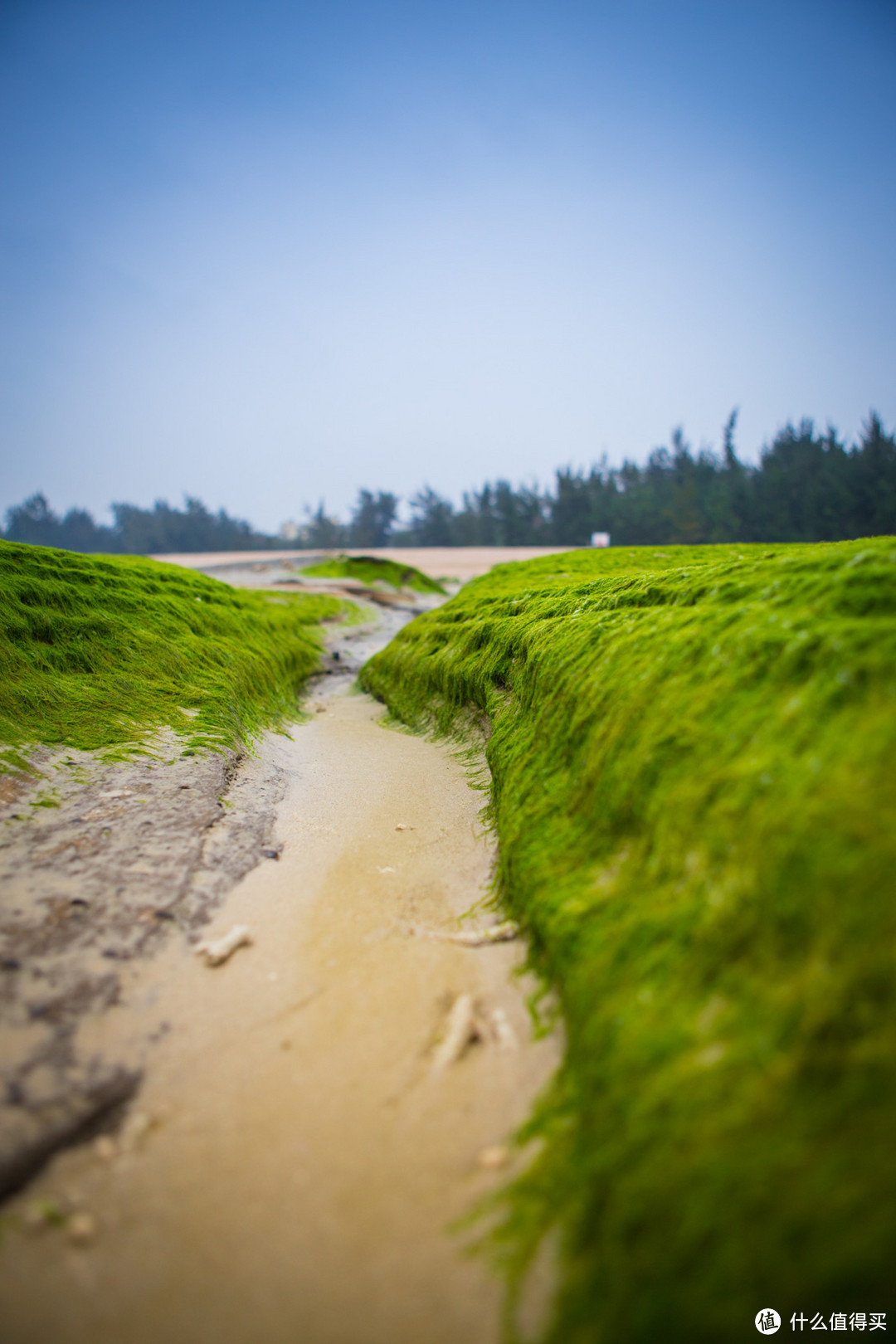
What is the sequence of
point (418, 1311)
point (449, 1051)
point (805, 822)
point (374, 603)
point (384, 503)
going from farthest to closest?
point (384, 503) < point (374, 603) < point (449, 1051) < point (805, 822) < point (418, 1311)

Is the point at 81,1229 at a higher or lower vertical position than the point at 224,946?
lower

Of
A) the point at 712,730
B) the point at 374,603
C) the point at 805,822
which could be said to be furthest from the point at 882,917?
the point at 374,603

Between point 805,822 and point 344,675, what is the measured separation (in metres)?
7.90

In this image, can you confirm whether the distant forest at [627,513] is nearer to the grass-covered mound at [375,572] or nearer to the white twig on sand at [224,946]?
the grass-covered mound at [375,572]

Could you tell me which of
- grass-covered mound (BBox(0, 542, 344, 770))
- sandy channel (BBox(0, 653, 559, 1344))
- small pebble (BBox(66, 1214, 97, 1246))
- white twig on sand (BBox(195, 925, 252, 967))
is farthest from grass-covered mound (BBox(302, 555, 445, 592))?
small pebble (BBox(66, 1214, 97, 1246))

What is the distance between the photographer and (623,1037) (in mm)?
1439

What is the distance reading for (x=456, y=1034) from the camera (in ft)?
5.89

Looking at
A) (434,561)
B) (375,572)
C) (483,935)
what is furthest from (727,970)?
(434,561)

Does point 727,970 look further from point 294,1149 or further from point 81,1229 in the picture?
point 81,1229

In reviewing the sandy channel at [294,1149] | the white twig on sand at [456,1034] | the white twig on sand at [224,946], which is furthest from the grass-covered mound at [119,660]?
the white twig on sand at [456,1034]

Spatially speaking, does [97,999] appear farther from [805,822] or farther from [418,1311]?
[805,822]

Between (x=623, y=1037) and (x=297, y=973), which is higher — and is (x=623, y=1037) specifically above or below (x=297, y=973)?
above

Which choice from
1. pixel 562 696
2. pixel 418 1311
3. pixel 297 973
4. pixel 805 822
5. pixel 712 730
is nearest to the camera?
pixel 418 1311

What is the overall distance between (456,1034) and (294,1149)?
0.53 meters
